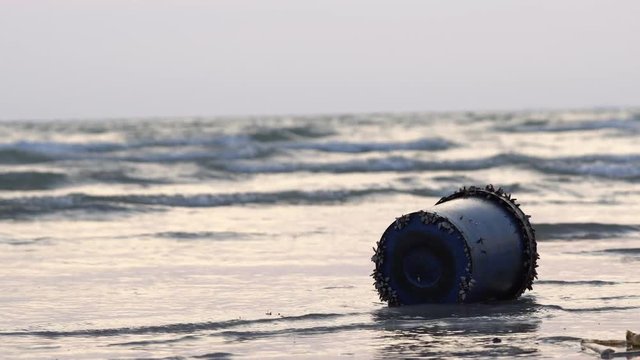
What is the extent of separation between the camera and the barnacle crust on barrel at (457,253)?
9.30 metres

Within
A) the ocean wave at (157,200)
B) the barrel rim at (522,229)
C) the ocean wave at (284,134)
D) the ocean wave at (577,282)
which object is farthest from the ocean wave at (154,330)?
the ocean wave at (284,134)

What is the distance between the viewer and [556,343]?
27.6ft

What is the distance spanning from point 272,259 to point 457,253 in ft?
15.3

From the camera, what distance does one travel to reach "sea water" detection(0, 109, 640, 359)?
8758 mm

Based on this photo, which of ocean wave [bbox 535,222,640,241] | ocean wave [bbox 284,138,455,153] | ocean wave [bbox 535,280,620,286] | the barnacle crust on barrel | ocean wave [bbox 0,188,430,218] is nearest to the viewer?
the barnacle crust on barrel

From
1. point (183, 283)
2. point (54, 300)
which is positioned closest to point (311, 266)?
point (183, 283)

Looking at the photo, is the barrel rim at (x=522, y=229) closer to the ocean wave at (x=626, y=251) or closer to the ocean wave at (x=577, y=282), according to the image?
the ocean wave at (x=577, y=282)

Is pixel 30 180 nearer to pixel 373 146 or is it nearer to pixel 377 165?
pixel 377 165

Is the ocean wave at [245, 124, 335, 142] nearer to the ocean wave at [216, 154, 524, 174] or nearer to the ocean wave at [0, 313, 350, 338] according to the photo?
the ocean wave at [216, 154, 524, 174]

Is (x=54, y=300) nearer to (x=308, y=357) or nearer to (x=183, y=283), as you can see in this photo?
(x=183, y=283)

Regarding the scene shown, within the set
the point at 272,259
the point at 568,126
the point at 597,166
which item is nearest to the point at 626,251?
the point at 272,259

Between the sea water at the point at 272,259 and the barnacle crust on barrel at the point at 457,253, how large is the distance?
0.18 meters

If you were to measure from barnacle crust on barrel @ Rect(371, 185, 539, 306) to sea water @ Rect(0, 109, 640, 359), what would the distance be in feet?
0.61

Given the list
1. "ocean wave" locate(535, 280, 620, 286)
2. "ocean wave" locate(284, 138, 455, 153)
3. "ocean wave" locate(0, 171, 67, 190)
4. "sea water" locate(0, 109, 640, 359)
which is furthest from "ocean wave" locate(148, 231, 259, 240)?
"ocean wave" locate(284, 138, 455, 153)
